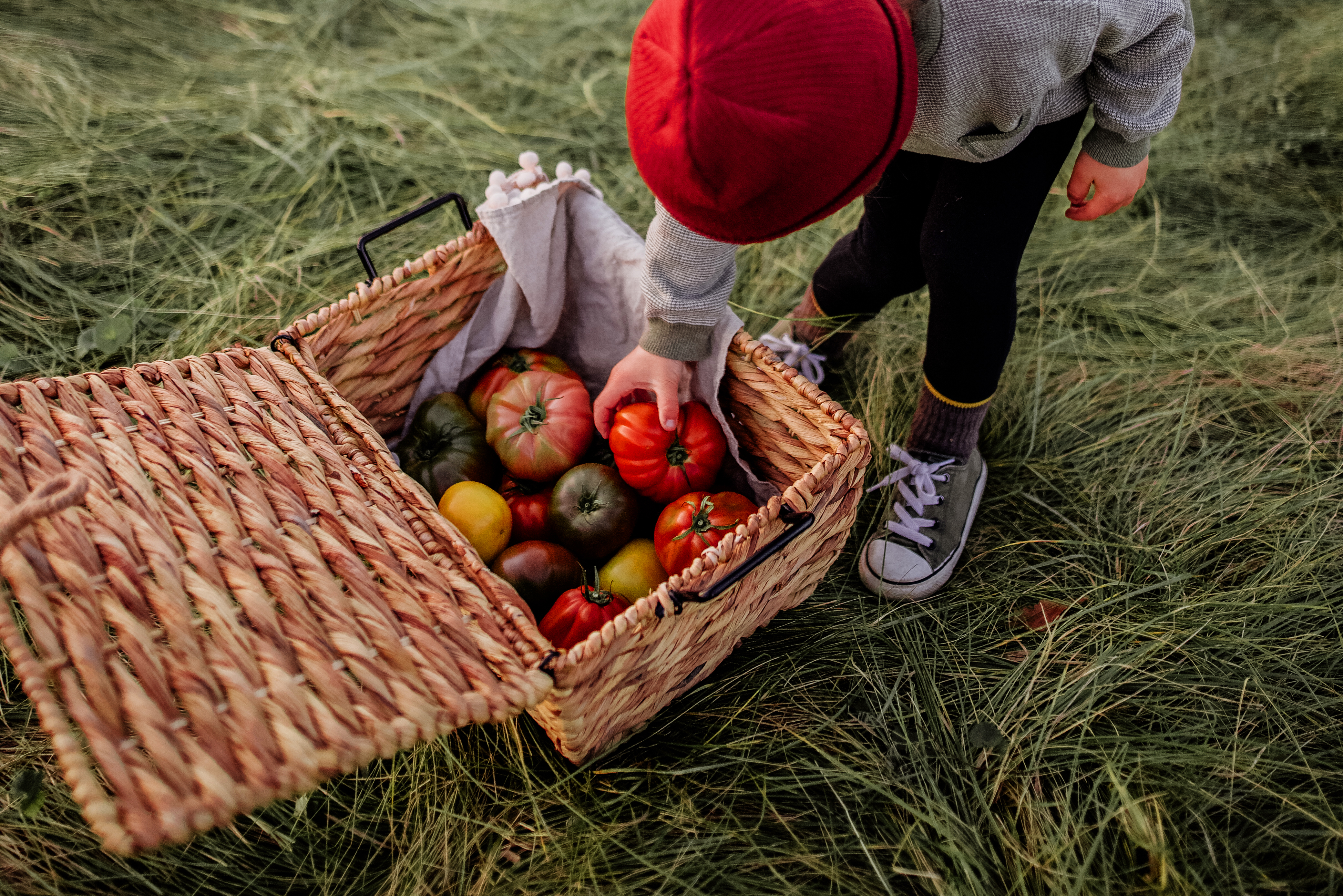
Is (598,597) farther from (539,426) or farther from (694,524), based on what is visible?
(539,426)

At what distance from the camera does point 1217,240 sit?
2.65m

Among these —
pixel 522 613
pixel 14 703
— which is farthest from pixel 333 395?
pixel 14 703

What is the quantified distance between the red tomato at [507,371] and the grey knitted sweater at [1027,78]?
509 mm

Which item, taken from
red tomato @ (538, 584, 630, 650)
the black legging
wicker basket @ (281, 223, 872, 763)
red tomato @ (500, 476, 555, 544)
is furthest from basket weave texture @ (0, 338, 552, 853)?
the black legging

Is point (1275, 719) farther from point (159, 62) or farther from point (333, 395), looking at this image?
point (159, 62)

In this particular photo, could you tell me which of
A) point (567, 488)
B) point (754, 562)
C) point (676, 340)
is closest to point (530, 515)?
point (567, 488)

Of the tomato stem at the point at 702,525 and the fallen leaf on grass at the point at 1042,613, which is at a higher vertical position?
the tomato stem at the point at 702,525

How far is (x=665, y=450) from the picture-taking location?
174 cm

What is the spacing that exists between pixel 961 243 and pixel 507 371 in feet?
3.48

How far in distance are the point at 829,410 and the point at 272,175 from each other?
2205mm

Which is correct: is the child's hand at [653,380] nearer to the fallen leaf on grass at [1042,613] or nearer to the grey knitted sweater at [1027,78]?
the grey knitted sweater at [1027,78]

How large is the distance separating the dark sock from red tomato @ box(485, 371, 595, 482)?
2.58 feet

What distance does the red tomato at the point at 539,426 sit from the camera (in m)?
1.82

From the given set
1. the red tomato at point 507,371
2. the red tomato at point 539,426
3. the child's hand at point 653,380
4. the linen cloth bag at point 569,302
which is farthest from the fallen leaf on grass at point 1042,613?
the red tomato at point 507,371
